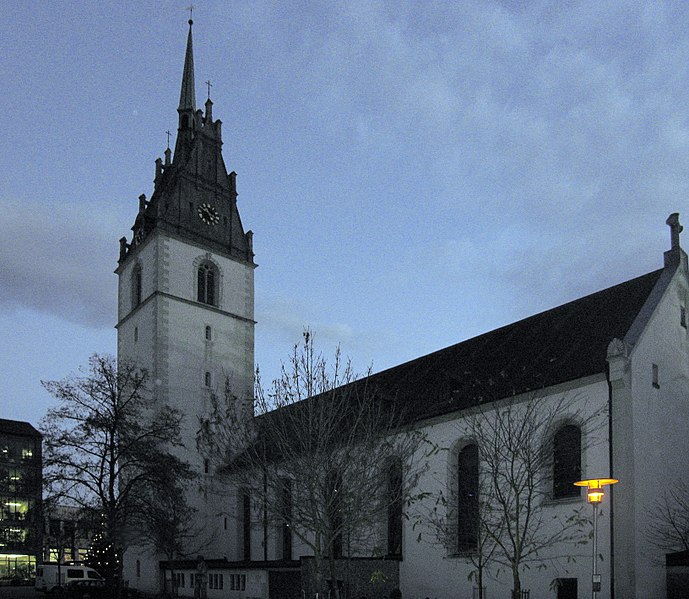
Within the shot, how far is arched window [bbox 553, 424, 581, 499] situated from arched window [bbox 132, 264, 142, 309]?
31.9 m

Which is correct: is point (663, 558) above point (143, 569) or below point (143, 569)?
above

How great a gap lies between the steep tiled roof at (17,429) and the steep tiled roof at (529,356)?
78268mm

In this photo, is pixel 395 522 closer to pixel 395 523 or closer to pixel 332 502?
pixel 395 523

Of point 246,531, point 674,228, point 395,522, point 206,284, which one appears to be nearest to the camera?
point 674,228

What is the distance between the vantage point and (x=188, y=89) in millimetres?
59625

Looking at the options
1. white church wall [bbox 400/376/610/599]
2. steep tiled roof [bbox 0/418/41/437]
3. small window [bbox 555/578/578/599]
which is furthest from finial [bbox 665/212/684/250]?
steep tiled roof [bbox 0/418/41/437]

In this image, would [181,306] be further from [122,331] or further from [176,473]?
[176,473]

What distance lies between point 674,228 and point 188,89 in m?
38.4

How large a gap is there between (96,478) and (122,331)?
884 inches

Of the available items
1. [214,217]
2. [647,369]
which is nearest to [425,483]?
[647,369]

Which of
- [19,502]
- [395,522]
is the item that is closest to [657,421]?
[395,522]

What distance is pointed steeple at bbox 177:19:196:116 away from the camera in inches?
2318

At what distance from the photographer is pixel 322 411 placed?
26.0m

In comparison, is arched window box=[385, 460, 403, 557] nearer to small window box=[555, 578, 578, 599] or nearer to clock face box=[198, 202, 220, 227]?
small window box=[555, 578, 578, 599]
